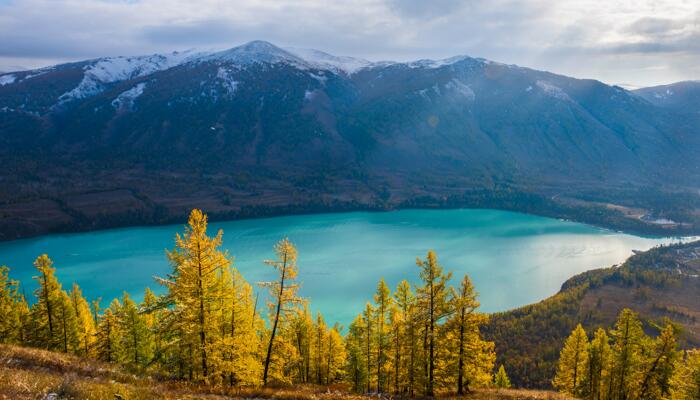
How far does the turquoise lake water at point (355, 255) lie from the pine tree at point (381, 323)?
46.4 m

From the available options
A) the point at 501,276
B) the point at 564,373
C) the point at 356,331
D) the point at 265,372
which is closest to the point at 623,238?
the point at 501,276

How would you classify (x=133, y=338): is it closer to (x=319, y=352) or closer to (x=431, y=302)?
(x=319, y=352)

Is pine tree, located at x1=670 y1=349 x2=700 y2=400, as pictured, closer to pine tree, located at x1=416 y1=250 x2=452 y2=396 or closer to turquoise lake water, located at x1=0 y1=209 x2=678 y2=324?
pine tree, located at x1=416 y1=250 x2=452 y2=396

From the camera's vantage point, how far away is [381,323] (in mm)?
38531

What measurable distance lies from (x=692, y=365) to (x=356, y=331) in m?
24.9

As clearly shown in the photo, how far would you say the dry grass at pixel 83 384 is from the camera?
13.5m

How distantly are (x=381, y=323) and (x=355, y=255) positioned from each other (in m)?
103

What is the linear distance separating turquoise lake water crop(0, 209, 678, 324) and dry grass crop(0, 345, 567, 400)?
215ft

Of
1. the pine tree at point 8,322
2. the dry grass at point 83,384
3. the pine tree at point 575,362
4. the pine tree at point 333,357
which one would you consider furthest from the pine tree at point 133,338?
the pine tree at point 575,362

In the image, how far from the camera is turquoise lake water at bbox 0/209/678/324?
108 metres

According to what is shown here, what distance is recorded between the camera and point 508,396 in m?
28.2

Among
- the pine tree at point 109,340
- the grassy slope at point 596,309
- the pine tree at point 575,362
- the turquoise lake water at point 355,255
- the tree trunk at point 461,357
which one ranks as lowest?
the grassy slope at point 596,309

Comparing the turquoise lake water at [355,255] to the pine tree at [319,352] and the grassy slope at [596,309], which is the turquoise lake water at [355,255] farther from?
the pine tree at [319,352]

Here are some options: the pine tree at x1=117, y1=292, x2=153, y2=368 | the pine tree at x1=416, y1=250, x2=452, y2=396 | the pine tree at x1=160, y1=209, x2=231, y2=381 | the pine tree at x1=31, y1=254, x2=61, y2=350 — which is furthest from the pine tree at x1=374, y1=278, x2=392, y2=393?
the pine tree at x1=31, y1=254, x2=61, y2=350
